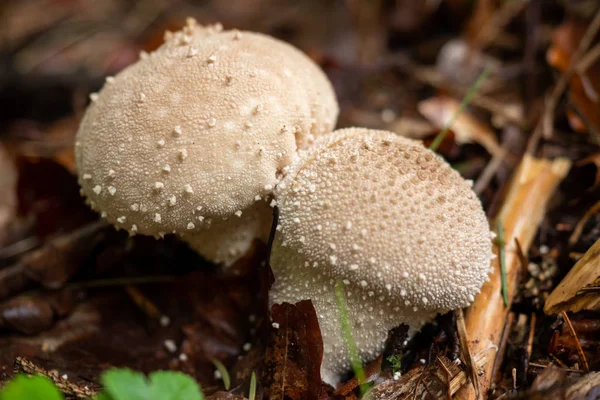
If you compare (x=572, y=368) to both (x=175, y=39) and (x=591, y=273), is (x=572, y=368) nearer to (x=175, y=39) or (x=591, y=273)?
(x=591, y=273)

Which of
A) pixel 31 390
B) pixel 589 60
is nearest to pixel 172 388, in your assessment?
pixel 31 390

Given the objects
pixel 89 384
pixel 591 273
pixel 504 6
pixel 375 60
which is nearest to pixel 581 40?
pixel 504 6

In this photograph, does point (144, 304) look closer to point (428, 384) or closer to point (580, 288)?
point (428, 384)

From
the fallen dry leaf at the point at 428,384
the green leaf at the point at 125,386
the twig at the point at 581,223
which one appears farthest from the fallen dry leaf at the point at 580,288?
the green leaf at the point at 125,386

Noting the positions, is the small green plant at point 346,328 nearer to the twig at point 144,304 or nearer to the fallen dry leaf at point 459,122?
the twig at point 144,304

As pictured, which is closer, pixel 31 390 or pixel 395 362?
pixel 31 390

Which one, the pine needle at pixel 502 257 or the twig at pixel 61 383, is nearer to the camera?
the twig at pixel 61 383

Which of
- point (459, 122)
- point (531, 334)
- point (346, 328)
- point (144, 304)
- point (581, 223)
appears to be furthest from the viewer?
point (459, 122)
